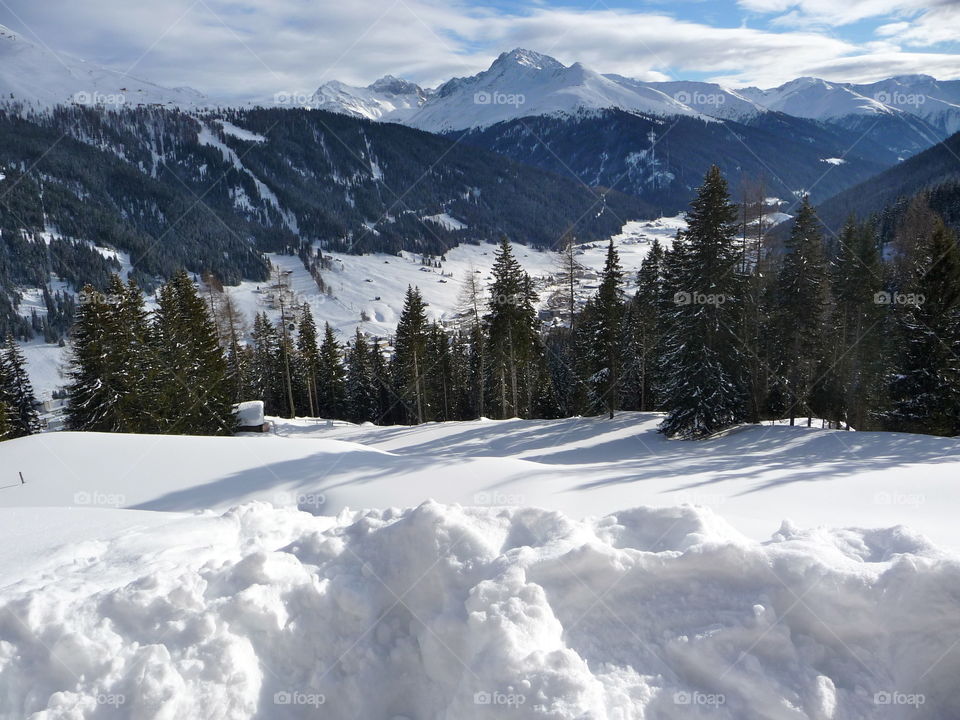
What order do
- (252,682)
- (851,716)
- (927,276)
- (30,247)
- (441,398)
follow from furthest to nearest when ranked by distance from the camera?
(30,247) → (441,398) → (927,276) → (252,682) → (851,716)

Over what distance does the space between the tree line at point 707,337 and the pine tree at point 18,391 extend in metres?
10.6

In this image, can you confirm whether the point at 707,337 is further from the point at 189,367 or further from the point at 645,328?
the point at 189,367

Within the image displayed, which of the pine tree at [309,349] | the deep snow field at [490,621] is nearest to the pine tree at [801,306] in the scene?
the deep snow field at [490,621]

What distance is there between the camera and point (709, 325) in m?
21.3

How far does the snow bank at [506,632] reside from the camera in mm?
3766

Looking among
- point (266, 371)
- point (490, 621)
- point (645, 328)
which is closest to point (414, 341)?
point (645, 328)

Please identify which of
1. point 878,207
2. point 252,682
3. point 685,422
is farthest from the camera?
point 878,207

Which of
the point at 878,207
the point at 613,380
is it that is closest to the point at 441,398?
the point at 613,380

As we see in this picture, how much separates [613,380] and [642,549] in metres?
24.3

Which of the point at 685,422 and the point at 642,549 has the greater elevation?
the point at 642,549

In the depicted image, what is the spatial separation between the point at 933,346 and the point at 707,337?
24.3 feet

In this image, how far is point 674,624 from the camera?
4.24 meters

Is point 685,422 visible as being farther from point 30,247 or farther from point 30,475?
point 30,247

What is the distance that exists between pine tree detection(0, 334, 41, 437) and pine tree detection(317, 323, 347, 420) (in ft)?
67.5
